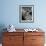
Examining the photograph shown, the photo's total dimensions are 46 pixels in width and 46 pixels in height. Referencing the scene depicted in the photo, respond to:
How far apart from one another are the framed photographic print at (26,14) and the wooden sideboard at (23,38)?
2.02 feet

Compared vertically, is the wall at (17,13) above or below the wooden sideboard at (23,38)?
above

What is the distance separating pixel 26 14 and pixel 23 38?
848mm

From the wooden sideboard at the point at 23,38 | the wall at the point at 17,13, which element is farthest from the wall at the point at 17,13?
the wooden sideboard at the point at 23,38

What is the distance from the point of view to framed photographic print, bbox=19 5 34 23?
398 centimetres

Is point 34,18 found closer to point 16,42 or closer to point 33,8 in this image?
point 33,8

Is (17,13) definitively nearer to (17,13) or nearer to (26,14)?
(17,13)

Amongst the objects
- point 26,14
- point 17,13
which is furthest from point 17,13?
point 26,14

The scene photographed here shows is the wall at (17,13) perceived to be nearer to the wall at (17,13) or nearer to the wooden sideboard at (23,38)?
the wall at (17,13)

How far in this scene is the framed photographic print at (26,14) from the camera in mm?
3979

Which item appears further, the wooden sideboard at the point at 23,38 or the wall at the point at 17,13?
the wall at the point at 17,13

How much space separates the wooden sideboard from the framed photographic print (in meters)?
0.62

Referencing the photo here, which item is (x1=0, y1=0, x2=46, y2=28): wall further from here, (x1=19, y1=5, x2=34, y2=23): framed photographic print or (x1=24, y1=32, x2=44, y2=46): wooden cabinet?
(x1=24, y1=32, x2=44, y2=46): wooden cabinet

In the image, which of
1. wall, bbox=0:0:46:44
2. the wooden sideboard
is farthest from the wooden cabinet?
wall, bbox=0:0:46:44

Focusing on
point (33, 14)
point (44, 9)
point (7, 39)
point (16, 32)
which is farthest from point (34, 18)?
point (7, 39)
